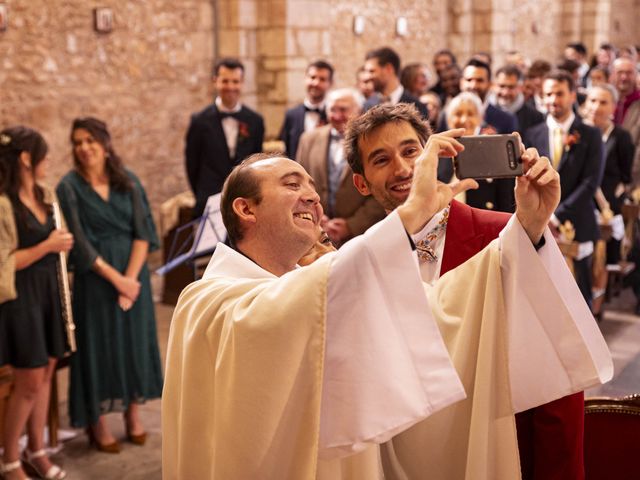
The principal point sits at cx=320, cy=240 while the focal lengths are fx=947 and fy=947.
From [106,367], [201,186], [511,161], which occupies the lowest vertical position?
[106,367]

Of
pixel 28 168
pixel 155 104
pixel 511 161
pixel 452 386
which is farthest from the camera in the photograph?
pixel 155 104

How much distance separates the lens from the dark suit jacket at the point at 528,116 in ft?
25.1

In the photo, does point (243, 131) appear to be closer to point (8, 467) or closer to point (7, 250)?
point (7, 250)

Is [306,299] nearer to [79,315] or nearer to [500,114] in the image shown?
[79,315]

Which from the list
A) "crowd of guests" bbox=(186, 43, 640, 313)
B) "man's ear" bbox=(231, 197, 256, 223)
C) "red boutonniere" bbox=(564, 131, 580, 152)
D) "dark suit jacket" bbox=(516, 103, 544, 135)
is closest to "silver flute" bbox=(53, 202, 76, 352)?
"crowd of guests" bbox=(186, 43, 640, 313)

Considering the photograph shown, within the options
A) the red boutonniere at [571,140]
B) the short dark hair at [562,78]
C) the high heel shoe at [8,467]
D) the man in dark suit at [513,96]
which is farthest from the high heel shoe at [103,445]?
the man in dark suit at [513,96]

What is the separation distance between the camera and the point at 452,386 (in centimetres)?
184

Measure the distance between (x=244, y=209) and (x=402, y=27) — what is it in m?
A: 9.93

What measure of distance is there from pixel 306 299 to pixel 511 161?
21.6 inches

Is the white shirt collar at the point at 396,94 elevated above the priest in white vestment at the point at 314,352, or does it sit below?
above

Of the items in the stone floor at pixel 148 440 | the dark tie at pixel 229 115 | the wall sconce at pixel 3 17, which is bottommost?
the stone floor at pixel 148 440

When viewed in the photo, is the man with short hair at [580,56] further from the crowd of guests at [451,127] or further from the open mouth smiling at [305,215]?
the open mouth smiling at [305,215]

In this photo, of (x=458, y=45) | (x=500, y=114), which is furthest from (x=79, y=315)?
(x=458, y=45)

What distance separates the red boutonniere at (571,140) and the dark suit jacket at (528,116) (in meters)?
1.66
